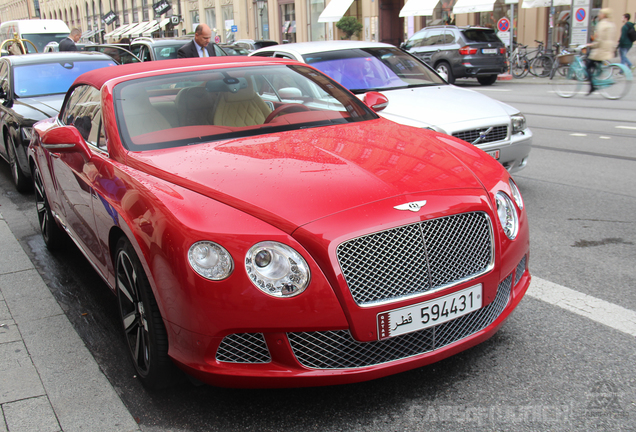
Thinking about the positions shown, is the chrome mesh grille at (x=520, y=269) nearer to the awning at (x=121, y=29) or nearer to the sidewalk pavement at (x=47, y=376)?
the sidewalk pavement at (x=47, y=376)

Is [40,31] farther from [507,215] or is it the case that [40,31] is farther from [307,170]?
[507,215]

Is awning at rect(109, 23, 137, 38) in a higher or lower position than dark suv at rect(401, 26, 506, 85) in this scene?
higher

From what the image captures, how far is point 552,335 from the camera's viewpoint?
10.4 ft

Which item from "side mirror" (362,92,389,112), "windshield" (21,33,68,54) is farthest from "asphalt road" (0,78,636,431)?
"windshield" (21,33,68,54)

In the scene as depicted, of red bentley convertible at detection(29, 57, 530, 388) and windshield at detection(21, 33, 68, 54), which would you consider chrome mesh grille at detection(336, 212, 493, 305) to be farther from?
windshield at detection(21, 33, 68, 54)

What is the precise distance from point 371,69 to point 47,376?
5.34 m

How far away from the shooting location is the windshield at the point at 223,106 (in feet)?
11.4

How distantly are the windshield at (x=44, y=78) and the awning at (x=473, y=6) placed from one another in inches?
862

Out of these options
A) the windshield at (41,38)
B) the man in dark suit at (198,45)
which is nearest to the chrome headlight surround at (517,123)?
the man in dark suit at (198,45)

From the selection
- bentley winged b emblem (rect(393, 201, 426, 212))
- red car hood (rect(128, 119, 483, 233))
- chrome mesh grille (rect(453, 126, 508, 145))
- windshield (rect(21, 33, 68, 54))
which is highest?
windshield (rect(21, 33, 68, 54))

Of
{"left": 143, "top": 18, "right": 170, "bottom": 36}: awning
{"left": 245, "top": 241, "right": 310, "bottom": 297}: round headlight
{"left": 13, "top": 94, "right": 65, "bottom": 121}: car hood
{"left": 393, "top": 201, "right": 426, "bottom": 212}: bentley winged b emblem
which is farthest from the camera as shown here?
{"left": 143, "top": 18, "right": 170, "bottom": 36}: awning

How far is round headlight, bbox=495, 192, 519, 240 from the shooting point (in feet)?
9.34

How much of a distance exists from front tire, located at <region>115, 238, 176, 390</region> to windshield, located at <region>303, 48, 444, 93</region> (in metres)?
4.56

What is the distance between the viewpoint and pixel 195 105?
3715 millimetres
